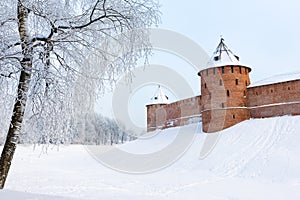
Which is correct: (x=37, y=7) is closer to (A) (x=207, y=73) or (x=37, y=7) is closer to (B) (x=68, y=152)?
(A) (x=207, y=73)

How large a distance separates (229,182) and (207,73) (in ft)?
35.1

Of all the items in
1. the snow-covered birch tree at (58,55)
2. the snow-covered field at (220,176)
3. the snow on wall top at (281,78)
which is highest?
the snow on wall top at (281,78)

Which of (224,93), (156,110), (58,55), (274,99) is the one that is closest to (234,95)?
(224,93)

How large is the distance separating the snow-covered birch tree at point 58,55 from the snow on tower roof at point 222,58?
57.1ft

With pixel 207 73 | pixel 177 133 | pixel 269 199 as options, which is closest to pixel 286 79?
pixel 207 73

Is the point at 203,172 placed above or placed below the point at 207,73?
below

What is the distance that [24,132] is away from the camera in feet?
15.5

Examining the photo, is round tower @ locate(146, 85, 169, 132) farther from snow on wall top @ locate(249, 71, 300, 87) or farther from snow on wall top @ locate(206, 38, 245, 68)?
snow on wall top @ locate(249, 71, 300, 87)

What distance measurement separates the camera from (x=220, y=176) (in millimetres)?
13883

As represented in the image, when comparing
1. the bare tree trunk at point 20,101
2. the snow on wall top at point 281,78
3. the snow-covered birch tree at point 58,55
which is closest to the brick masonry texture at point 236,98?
the snow on wall top at point 281,78

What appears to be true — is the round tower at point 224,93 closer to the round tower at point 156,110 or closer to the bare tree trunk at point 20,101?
the round tower at point 156,110

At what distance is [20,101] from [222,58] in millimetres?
19078

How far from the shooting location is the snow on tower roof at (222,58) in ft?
69.6

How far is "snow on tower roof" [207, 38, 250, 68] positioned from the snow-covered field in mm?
4495
